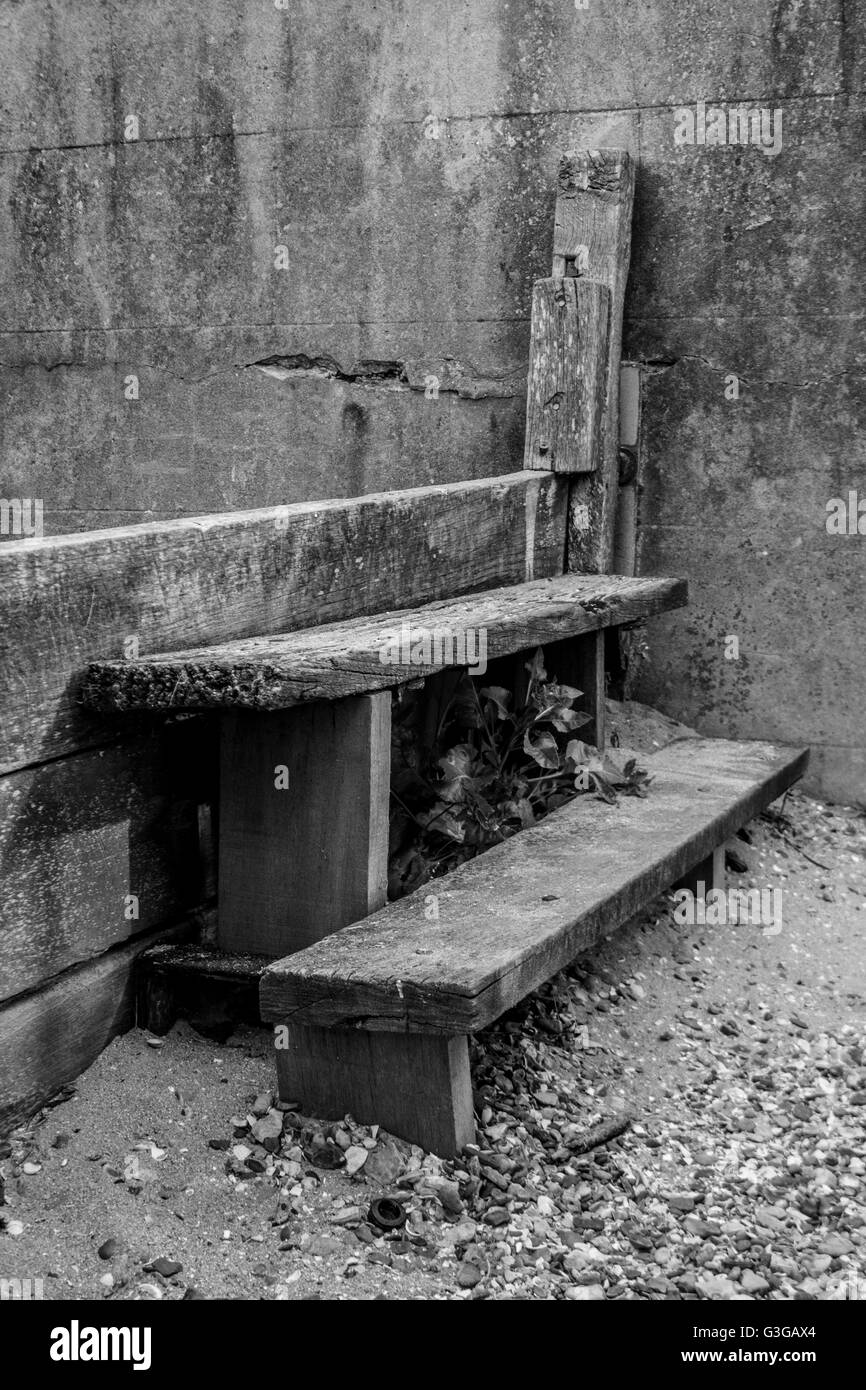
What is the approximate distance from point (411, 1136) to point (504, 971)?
1.34ft

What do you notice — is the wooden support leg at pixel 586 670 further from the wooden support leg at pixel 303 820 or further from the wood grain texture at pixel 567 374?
the wooden support leg at pixel 303 820

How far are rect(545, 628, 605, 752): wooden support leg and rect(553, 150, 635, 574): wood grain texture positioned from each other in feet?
1.67

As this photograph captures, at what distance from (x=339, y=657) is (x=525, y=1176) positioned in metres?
1.10

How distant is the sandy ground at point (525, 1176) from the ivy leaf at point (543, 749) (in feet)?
2.21

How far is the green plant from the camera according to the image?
11.9 ft

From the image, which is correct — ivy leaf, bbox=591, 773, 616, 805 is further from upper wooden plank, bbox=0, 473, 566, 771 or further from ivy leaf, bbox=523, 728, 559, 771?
upper wooden plank, bbox=0, 473, 566, 771

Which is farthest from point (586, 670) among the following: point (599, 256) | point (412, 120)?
point (412, 120)

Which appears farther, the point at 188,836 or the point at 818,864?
the point at 818,864

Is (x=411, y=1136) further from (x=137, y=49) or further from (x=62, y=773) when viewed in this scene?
(x=137, y=49)

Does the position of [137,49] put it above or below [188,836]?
above

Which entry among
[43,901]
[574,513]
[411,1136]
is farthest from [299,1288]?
[574,513]

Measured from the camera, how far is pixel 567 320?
4.59 m

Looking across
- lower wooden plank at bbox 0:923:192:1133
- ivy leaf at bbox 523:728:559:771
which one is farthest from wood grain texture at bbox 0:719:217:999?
ivy leaf at bbox 523:728:559:771

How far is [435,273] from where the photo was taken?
5023mm
